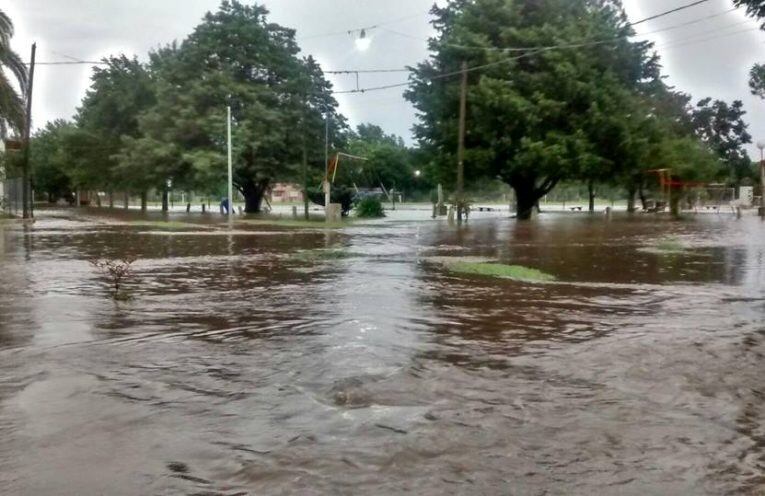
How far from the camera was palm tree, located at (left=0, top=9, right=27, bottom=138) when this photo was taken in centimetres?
3241

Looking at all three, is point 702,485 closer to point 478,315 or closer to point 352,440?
point 352,440

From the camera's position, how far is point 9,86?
107ft

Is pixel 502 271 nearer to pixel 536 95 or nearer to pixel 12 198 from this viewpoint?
pixel 536 95

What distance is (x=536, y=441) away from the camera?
496cm

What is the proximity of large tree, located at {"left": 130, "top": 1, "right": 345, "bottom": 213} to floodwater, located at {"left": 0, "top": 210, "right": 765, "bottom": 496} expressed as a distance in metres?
34.3

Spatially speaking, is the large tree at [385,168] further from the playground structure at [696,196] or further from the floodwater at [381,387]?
the floodwater at [381,387]

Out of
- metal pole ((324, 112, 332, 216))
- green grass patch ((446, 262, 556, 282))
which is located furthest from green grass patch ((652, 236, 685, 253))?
metal pole ((324, 112, 332, 216))

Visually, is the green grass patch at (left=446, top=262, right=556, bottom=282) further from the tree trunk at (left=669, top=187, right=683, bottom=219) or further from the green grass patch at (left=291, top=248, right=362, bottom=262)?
the tree trunk at (left=669, top=187, right=683, bottom=219)

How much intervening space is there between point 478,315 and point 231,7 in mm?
45405

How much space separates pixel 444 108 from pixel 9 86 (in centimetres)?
2209

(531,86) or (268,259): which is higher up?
(531,86)

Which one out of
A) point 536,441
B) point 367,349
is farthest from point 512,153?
point 536,441

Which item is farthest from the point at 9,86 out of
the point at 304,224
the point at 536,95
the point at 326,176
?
the point at 536,95

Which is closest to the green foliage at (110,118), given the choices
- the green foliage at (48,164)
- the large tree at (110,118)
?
the large tree at (110,118)
